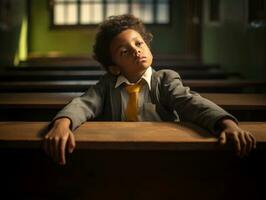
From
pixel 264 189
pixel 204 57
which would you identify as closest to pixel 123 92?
pixel 264 189

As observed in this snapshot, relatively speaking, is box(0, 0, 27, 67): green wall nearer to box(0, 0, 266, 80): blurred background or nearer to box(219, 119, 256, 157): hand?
box(0, 0, 266, 80): blurred background

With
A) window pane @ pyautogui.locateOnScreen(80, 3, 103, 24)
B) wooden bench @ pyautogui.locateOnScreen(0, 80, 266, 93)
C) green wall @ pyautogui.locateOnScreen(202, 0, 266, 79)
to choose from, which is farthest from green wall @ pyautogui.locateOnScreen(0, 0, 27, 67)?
window pane @ pyautogui.locateOnScreen(80, 3, 103, 24)

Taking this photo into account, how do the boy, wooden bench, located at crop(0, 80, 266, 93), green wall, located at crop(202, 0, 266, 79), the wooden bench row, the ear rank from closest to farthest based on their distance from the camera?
the boy < the ear < wooden bench, located at crop(0, 80, 266, 93) < green wall, located at crop(202, 0, 266, 79) < the wooden bench row

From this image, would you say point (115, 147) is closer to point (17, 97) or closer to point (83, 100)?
point (83, 100)

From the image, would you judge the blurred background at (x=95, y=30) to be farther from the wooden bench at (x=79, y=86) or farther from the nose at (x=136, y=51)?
the nose at (x=136, y=51)

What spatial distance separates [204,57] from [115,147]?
4421 millimetres

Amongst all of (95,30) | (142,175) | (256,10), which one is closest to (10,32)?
(95,30)

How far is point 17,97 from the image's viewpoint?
2199 millimetres

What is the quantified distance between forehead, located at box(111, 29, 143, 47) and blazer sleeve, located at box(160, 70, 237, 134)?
17 centimetres

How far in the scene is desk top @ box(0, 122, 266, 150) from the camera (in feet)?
3.82

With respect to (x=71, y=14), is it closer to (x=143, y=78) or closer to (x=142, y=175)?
(x=143, y=78)

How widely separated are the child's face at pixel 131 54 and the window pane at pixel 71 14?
5.88 metres

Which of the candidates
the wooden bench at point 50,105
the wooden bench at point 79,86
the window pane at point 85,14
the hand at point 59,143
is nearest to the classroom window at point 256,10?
the wooden bench at point 79,86

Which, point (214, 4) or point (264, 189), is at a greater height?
point (214, 4)
